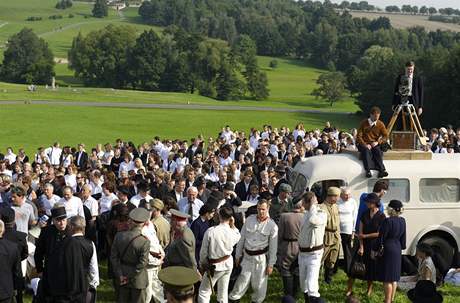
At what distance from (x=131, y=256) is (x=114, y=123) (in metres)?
51.4

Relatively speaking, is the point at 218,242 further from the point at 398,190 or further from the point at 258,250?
the point at 398,190

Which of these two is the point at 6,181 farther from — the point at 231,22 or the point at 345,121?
the point at 231,22

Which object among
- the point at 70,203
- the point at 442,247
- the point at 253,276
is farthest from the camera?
the point at 442,247

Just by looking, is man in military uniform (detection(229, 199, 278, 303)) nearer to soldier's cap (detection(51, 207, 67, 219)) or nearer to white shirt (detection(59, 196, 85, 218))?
soldier's cap (detection(51, 207, 67, 219))

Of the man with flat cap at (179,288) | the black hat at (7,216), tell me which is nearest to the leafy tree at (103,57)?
the black hat at (7,216)

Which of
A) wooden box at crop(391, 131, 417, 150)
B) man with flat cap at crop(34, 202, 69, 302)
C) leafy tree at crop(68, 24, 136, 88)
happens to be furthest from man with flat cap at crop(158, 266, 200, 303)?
leafy tree at crop(68, 24, 136, 88)

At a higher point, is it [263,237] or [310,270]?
[263,237]

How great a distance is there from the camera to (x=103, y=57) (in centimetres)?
11488

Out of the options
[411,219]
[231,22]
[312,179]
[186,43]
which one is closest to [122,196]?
[312,179]

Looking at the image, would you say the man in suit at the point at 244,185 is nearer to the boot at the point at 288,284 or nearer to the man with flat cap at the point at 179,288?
the boot at the point at 288,284

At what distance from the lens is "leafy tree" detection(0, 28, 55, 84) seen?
4432 inches

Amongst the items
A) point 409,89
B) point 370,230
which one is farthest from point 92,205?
point 409,89

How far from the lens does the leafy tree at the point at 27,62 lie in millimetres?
112562

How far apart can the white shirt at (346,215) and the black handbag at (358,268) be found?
0.71m
